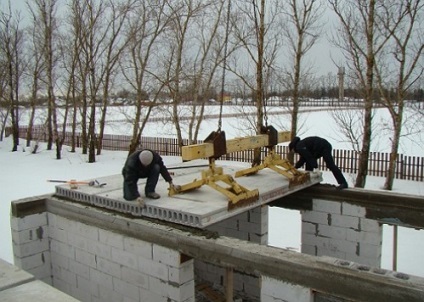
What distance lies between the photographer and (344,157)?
17062 mm

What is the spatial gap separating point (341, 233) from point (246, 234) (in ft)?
6.15

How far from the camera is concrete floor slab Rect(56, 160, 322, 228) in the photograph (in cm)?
545

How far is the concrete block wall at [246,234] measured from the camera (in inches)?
316

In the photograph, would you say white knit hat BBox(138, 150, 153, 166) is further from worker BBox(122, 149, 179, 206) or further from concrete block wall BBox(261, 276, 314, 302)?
concrete block wall BBox(261, 276, 314, 302)

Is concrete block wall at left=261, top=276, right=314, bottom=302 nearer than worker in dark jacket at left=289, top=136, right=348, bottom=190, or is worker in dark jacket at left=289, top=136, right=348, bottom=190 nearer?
concrete block wall at left=261, top=276, right=314, bottom=302

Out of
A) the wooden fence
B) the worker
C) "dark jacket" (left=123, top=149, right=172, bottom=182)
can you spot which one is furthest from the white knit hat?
the wooden fence

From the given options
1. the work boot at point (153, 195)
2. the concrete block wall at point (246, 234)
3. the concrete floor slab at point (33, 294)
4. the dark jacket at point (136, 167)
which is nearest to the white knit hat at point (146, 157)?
the dark jacket at point (136, 167)

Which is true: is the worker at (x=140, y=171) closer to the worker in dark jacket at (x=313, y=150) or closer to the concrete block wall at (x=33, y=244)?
the concrete block wall at (x=33, y=244)

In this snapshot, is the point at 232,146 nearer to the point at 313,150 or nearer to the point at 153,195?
the point at 153,195

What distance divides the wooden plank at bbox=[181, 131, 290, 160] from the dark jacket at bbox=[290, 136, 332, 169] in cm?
37

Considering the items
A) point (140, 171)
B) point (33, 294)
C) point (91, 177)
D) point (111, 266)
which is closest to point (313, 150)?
point (140, 171)

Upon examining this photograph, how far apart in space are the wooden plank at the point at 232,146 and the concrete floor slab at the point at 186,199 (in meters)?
0.72

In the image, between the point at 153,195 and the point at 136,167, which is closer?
the point at 136,167

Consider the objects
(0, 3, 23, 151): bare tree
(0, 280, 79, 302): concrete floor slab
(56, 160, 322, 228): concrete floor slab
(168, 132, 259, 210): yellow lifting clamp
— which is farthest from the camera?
(0, 3, 23, 151): bare tree
